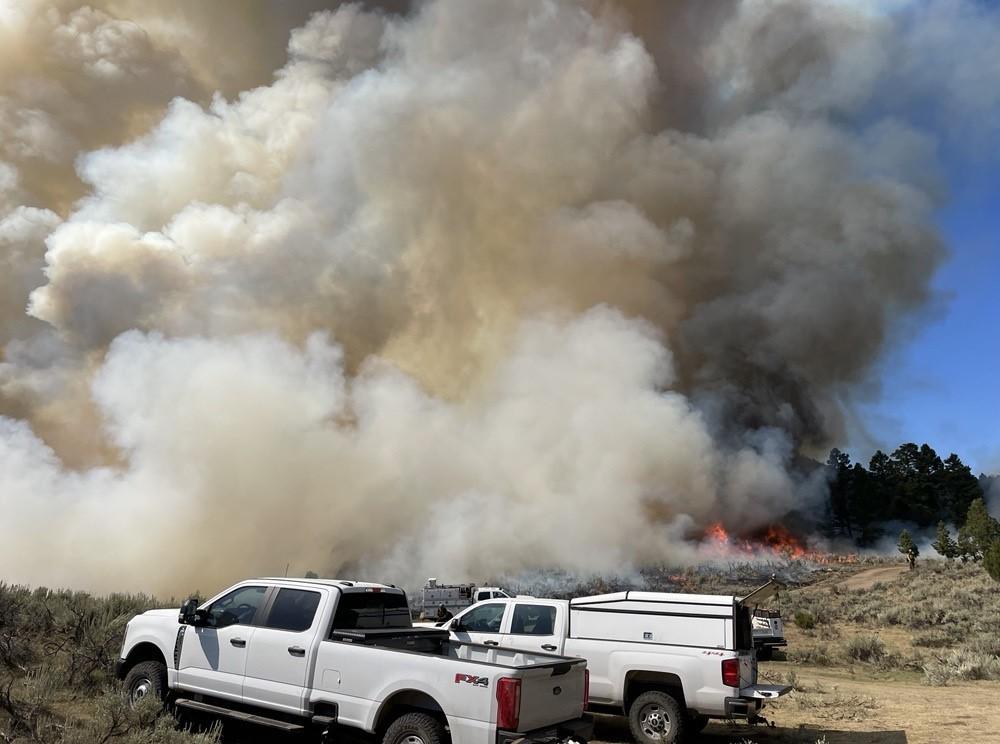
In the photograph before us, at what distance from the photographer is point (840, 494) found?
79.1 metres

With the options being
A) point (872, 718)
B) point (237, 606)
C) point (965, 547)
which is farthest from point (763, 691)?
point (965, 547)

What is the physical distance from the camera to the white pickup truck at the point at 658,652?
8.80 metres

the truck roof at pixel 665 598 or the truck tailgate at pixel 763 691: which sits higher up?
the truck roof at pixel 665 598

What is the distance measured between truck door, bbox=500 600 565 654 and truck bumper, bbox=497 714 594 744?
2.96m

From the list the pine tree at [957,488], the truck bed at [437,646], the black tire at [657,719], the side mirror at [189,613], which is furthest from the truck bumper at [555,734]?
the pine tree at [957,488]

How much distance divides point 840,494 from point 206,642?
8360 centimetres

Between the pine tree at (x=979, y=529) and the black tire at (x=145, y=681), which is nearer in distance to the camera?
the black tire at (x=145, y=681)

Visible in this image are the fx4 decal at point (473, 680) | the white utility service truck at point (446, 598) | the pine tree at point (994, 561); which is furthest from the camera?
the pine tree at point (994, 561)

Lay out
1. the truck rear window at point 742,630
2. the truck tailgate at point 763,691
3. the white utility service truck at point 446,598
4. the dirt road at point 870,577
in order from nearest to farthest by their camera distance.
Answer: the truck tailgate at point 763,691 < the truck rear window at point 742,630 < the white utility service truck at point 446,598 < the dirt road at point 870,577

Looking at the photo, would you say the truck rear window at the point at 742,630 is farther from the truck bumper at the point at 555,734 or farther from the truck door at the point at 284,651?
the truck door at the point at 284,651

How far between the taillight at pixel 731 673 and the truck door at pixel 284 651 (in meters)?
5.07

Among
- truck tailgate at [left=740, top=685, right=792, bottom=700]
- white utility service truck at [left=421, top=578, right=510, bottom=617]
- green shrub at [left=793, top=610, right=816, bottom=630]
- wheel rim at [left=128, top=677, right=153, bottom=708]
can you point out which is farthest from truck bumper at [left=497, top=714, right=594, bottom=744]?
green shrub at [left=793, top=610, right=816, bottom=630]

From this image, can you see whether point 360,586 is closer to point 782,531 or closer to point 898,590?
point 898,590

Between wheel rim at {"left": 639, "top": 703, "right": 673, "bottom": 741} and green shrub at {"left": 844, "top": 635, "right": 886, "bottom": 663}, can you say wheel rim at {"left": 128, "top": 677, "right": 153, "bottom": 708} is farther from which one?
green shrub at {"left": 844, "top": 635, "right": 886, "bottom": 663}
